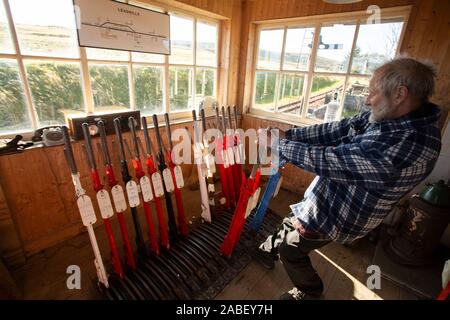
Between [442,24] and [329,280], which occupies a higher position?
[442,24]

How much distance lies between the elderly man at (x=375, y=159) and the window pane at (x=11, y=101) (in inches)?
68.8

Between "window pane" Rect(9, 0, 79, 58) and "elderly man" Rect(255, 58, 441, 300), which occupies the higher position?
"window pane" Rect(9, 0, 79, 58)

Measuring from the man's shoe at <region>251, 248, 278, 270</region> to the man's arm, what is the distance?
891 mm

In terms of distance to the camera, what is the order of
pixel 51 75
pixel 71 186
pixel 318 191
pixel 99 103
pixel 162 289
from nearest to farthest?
pixel 318 191 < pixel 162 289 < pixel 51 75 < pixel 71 186 < pixel 99 103

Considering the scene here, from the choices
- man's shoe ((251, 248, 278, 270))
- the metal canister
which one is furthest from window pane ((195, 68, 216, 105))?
the metal canister

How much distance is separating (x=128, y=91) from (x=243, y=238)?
1663mm

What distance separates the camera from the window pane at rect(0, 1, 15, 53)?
138 centimetres

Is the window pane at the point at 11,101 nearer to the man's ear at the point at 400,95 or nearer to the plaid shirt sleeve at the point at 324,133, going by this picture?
the plaid shirt sleeve at the point at 324,133

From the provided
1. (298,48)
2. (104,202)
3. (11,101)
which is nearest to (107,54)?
(11,101)

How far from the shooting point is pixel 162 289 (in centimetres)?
143

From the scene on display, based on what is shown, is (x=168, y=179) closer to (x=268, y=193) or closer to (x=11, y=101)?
(x=268, y=193)

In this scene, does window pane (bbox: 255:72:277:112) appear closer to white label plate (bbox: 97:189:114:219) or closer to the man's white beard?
the man's white beard

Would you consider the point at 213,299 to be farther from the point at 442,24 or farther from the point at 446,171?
the point at 442,24

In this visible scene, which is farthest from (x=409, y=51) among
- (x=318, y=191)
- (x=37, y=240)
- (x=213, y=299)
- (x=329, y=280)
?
(x=37, y=240)
